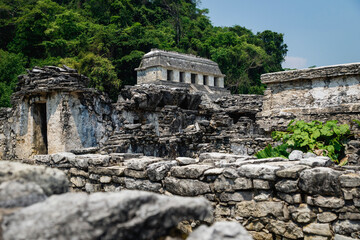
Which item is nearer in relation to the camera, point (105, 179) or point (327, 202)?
point (327, 202)

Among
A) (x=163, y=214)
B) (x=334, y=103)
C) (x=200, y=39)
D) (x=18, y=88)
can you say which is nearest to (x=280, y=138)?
(x=334, y=103)

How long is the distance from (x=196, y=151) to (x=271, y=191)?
6112 mm

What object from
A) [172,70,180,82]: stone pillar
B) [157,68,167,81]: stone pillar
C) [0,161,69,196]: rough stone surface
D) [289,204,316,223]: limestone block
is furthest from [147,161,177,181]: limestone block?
[172,70,180,82]: stone pillar

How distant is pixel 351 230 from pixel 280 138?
5201 millimetres

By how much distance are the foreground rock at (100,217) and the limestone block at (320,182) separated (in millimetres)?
1861

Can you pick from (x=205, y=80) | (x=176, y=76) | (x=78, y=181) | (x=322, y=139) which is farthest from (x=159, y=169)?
(x=205, y=80)

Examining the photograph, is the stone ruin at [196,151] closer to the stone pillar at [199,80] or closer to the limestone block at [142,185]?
the limestone block at [142,185]

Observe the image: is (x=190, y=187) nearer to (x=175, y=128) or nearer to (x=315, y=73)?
(x=315, y=73)

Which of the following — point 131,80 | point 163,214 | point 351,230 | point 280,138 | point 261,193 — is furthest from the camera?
point 131,80

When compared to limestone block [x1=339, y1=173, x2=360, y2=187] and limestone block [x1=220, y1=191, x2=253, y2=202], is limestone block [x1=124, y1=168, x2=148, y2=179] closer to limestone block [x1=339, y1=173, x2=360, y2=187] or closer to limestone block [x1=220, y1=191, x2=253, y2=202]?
limestone block [x1=220, y1=191, x2=253, y2=202]

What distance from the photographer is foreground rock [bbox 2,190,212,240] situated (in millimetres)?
1312

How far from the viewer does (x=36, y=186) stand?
155 centimetres

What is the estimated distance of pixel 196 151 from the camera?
9.44 m

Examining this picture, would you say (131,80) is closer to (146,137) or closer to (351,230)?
(146,137)
